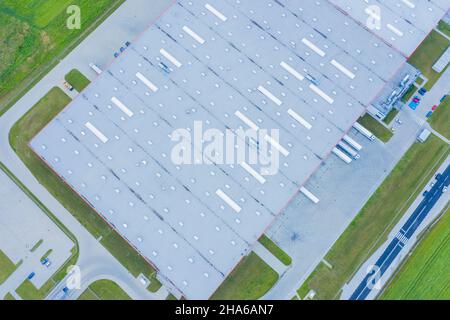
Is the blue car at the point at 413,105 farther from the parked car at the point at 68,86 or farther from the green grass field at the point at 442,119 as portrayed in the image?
the parked car at the point at 68,86

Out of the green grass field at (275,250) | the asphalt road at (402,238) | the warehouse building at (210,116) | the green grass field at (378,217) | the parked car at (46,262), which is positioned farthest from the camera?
the green grass field at (275,250)

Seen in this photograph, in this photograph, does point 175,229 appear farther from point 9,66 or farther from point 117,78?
point 9,66

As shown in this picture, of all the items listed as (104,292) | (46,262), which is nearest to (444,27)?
(104,292)

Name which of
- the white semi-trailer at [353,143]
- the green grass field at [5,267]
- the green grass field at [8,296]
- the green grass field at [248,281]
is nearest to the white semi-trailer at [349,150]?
the white semi-trailer at [353,143]

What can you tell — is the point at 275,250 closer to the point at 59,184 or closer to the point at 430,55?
the point at 59,184

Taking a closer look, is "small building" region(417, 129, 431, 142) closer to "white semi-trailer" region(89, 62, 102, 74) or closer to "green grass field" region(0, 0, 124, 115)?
"white semi-trailer" region(89, 62, 102, 74)
